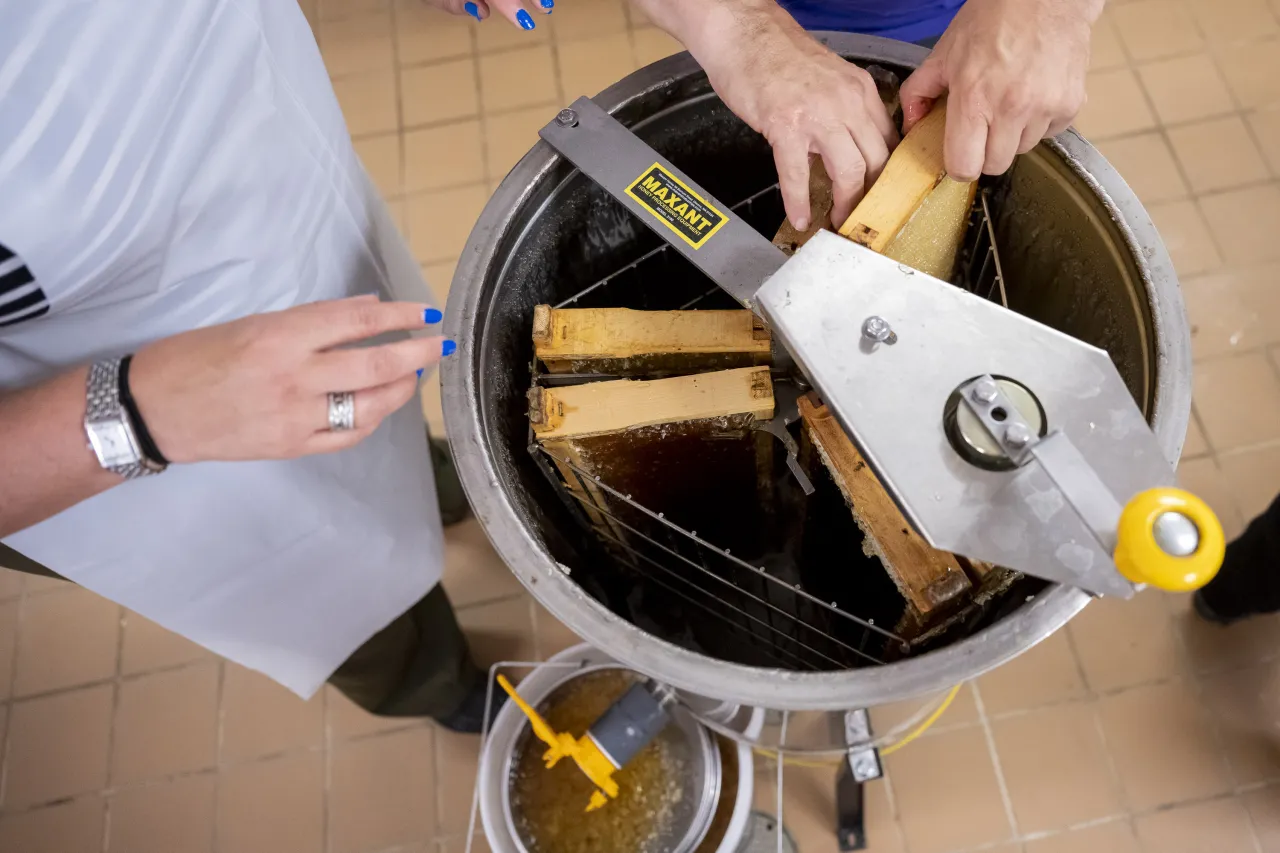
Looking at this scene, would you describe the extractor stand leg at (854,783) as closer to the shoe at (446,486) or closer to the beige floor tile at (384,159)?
the shoe at (446,486)

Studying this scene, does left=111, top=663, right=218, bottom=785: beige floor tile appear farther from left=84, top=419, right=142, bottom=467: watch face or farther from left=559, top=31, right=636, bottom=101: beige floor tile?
left=559, top=31, right=636, bottom=101: beige floor tile

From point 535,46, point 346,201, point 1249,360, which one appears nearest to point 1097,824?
point 1249,360

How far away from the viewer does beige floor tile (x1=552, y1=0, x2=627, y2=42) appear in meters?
1.60

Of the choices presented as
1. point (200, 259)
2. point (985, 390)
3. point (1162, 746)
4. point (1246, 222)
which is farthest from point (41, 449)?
point (1246, 222)

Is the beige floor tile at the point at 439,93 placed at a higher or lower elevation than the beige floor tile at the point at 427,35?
lower

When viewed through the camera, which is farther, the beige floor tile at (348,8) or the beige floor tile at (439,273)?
the beige floor tile at (348,8)

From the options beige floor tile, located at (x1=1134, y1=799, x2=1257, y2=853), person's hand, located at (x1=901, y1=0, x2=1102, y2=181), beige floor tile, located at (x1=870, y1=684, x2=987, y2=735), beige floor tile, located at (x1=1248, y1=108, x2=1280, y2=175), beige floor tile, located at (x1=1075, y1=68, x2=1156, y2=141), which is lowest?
beige floor tile, located at (x1=1134, y1=799, x2=1257, y2=853)

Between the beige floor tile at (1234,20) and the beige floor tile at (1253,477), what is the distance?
787mm

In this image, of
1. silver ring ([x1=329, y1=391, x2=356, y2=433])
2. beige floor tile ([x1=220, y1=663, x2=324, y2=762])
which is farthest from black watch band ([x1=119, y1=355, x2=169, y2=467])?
beige floor tile ([x1=220, y1=663, x2=324, y2=762])

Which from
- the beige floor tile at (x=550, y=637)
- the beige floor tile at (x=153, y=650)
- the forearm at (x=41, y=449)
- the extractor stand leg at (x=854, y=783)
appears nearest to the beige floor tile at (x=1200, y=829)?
the extractor stand leg at (x=854, y=783)

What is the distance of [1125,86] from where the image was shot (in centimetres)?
145

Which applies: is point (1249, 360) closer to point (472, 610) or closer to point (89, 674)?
point (472, 610)

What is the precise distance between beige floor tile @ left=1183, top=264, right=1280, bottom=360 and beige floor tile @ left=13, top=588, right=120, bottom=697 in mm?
1682

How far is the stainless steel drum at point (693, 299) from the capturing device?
1.52ft
